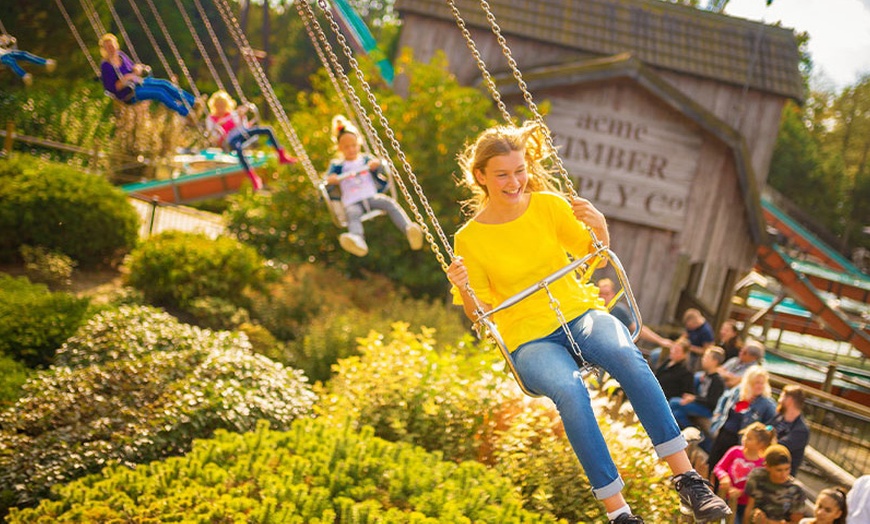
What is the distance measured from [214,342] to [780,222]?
25584 millimetres

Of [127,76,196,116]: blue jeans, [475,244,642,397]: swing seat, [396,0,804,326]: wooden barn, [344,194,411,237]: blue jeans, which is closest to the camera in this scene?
[475,244,642,397]: swing seat

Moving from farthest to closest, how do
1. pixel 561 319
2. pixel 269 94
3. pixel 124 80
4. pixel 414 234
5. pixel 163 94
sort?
pixel 163 94
pixel 124 80
pixel 269 94
pixel 414 234
pixel 561 319

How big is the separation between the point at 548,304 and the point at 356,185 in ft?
14.5

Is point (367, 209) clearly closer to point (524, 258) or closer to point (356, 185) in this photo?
point (356, 185)

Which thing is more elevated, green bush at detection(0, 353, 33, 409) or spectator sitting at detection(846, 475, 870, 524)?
spectator sitting at detection(846, 475, 870, 524)

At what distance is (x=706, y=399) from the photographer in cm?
815

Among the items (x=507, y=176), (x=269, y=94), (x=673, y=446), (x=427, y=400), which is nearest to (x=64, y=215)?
(x=269, y=94)

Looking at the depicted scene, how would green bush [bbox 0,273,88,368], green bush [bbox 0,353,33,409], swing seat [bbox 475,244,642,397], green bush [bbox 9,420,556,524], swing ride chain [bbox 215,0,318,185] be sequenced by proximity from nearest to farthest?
1. swing seat [bbox 475,244,642,397]
2. green bush [bbox 9,420,556,524]
3. green bush [bbox 0,353,33,409]
4. swing ride chain [bbox 215,0,318,185]
5. green bush [bbox 0,273,88,368]

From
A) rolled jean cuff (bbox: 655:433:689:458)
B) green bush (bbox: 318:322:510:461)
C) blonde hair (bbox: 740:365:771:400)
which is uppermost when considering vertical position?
blonde hair (bbox: 740:365:771:400)

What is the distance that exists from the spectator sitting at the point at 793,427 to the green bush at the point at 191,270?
740cm

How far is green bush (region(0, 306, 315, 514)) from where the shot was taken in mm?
6520


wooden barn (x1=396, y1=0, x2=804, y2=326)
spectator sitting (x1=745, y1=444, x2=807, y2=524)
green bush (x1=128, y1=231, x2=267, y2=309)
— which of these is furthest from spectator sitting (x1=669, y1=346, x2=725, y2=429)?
wooden barn (x1=396, y1=0, x2=804, y2=326)

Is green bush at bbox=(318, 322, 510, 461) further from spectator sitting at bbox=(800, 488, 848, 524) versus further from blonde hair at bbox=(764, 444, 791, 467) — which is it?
spectator sitting at bbox=(800, 488, 848, 524)

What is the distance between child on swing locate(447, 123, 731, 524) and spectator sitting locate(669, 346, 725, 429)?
3.71 metres
